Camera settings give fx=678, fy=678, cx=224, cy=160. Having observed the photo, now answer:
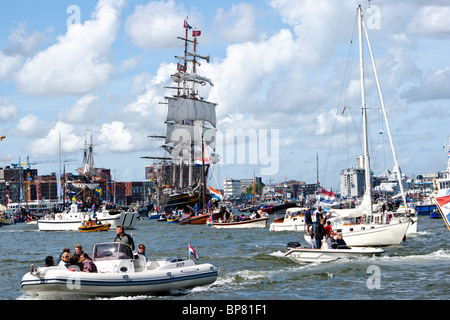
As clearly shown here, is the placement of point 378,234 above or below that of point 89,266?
below

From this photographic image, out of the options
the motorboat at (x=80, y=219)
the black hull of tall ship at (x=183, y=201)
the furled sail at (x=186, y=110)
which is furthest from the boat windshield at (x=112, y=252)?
the furled sail at (x=186, y=110)

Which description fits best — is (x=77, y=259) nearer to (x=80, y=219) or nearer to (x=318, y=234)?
(x=318, y=234)

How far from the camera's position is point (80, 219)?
81.6 m

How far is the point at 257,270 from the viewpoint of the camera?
3039 centimetres

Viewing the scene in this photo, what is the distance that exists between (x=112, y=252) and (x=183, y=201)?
368 feet

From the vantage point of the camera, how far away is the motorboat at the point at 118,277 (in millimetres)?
20578

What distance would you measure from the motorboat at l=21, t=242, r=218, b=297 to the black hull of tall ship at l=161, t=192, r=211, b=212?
10523cm

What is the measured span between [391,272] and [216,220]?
54108 mm

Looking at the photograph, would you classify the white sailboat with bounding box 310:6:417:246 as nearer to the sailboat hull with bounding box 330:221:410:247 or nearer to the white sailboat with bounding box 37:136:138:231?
the sailboat hull with bounding box 330:221:410:247

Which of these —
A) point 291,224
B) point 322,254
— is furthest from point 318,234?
point 291,224

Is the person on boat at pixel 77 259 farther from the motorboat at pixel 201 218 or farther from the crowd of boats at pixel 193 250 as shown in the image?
the motorboat at pixel 201 218

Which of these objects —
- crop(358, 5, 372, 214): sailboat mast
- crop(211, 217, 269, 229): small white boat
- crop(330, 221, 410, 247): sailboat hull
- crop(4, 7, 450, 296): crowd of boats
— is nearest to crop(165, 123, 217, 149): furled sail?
crop(4, 7, 450, 296): crowd of boats

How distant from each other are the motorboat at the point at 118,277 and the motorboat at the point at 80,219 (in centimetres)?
5632

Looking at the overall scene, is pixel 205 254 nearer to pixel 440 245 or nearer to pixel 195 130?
pixel 440 245
